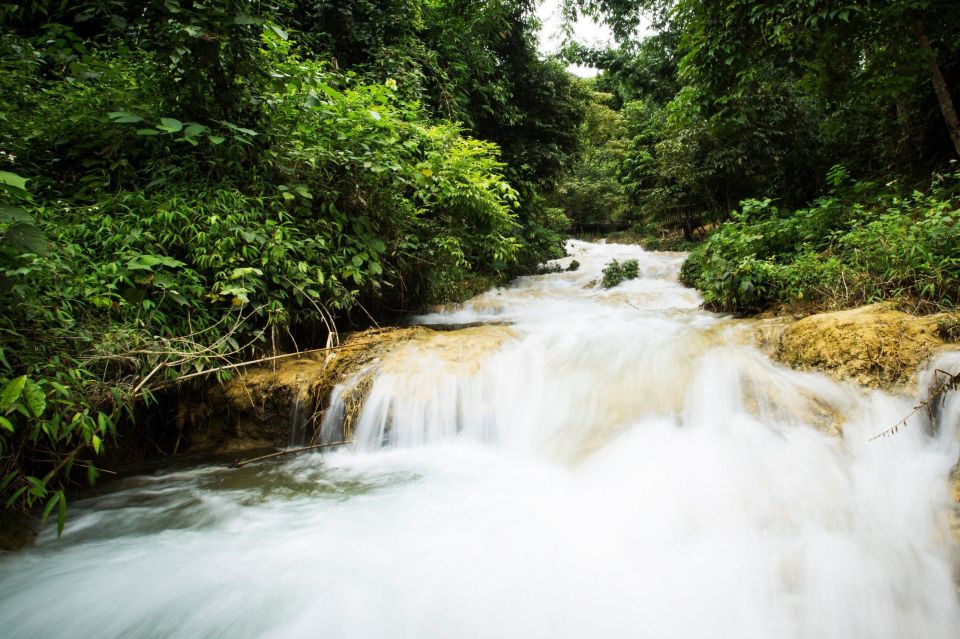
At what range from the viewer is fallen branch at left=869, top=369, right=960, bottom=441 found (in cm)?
211

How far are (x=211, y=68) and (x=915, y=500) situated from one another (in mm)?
5174

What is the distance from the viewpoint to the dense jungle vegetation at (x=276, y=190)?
234 cm

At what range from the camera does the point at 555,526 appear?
221cm

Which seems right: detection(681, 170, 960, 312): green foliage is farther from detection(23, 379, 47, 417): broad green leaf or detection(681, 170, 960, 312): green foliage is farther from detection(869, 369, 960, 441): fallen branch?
detection(23, 379, 47, 417): broad green leaf

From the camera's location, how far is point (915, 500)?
185 cm

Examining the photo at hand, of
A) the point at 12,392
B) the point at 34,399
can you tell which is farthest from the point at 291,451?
the point at 12,392

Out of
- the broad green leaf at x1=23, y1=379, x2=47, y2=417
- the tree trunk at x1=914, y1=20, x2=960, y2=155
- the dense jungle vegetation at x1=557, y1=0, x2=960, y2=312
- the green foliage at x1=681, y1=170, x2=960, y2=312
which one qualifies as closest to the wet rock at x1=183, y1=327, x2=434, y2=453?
the broad green leaf at x1=23, y1=379, x2=47, y2=417

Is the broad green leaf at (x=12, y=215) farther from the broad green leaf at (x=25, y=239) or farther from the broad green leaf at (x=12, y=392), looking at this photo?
the broad green leaf at (x=12, y=392)

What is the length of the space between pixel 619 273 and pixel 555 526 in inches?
298

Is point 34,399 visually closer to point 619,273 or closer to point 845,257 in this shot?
point 845,257

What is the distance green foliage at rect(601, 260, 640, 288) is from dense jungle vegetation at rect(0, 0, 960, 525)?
2.85 m

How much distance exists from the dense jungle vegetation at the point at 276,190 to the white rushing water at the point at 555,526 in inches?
23.7

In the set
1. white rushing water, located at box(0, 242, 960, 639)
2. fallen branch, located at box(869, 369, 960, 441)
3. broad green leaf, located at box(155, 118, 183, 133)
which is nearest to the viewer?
white rushing water, located at box(0, 242, 960, 639)

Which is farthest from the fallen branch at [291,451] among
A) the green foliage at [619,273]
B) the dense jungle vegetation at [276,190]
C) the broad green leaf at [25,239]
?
the green foliage at [619,273]
